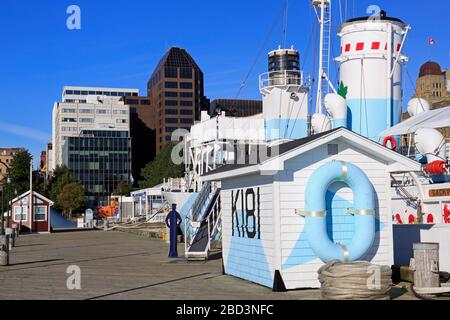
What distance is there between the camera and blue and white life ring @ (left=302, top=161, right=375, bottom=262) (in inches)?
525

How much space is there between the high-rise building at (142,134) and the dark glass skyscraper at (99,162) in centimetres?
1613

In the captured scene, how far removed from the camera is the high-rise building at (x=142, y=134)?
154 m

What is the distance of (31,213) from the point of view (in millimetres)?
51844

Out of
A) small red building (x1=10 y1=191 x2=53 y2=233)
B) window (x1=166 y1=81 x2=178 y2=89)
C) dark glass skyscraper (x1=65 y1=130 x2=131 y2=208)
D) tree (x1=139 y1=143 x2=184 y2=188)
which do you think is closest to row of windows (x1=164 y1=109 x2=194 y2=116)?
window (x1=166 y1=81 x2=178 y2=89)

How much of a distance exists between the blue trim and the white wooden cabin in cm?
2349

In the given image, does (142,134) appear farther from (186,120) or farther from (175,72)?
(175,72)

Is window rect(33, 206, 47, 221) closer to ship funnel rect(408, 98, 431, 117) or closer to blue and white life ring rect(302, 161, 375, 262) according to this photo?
ship funnel rect(408, 98, 431, 117)

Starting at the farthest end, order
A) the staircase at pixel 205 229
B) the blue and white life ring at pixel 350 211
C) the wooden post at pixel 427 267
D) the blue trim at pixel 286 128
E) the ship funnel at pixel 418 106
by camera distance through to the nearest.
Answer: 1. the blue trim at pixel 286 128
2. the ship funnel at pixel 418 106
3. the staircase at pixel 205 229
4. the blue and white life ring at pixel 350 211
5. the wooden post at pixel 427 267

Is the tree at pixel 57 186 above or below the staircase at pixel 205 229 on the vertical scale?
above

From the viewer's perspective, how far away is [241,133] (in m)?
38.6

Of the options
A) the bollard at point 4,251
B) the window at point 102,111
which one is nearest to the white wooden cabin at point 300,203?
the bollard at point 4,251

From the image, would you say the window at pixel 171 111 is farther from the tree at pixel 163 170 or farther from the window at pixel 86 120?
the tree at pixel 163 170
